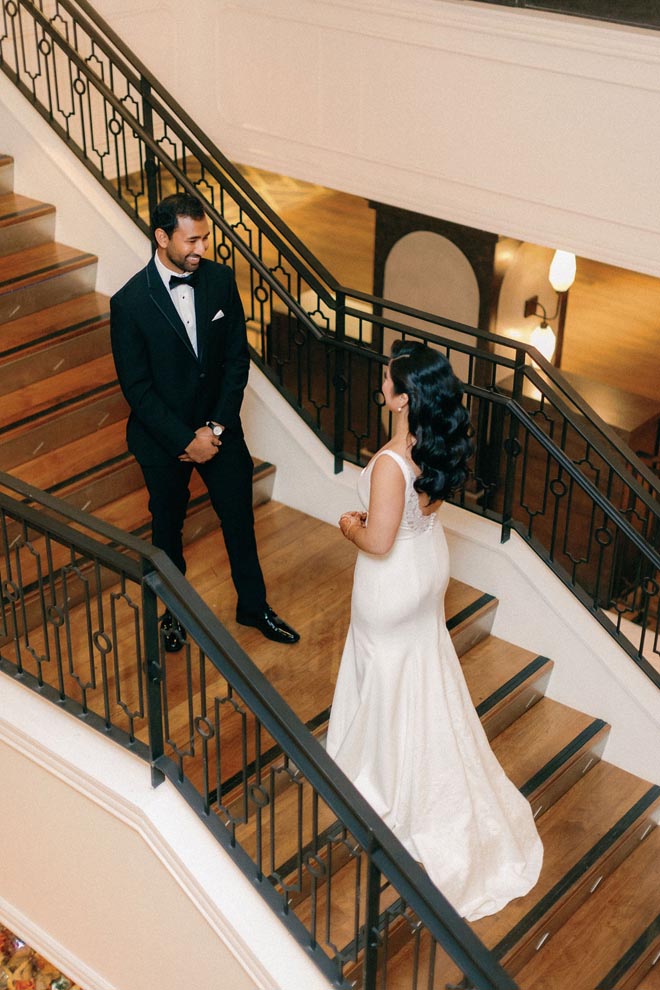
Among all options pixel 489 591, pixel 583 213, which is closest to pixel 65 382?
pixel 489 591

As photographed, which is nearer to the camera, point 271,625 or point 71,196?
point 271,625

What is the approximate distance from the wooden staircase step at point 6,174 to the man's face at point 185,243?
2538 mm

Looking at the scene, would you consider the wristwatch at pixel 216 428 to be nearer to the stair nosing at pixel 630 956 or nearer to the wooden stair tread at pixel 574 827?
the wooden stair tread at pixel 574 827

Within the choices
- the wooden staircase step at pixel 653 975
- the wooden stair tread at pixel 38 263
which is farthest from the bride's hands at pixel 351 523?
the wooden stair tread at pixel 38 263

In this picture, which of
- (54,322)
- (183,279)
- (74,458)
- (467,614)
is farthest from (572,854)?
Answer: (54,322)

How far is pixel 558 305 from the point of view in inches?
324

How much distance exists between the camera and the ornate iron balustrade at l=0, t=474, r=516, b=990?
10.5 feet

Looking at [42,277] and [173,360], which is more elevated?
[173,360]

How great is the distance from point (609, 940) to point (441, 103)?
173 inches

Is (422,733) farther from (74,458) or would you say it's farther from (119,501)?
(74,458)

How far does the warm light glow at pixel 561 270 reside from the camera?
7625 mm

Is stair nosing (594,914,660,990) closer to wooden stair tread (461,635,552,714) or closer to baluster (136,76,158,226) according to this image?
wooden stair tread (461,635,552,714)

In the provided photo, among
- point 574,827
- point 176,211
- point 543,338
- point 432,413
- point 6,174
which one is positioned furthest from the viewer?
point 543,338

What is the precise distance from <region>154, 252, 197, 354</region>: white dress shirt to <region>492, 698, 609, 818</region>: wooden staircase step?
2.14m
